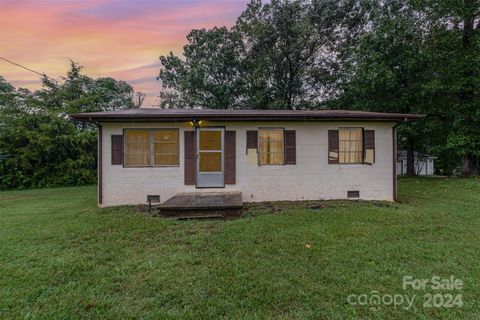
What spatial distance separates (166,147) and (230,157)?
1830 mm

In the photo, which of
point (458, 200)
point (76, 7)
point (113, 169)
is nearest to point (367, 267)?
point (458, 200)

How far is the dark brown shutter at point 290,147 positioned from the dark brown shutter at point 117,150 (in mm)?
4604

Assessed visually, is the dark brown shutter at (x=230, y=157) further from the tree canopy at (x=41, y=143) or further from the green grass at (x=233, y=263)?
the tree canopy at (x=41, y=143)

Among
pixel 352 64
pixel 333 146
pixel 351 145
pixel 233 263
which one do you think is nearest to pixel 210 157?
pixel 333 146

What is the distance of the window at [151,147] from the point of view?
21.5 feet

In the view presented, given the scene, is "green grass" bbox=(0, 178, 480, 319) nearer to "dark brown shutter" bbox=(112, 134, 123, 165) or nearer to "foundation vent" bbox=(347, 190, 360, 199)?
"foundation vent" bbox=(347, 190, 360, 199)

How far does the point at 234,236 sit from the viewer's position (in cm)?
391

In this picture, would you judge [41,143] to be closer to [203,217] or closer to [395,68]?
[203,217]

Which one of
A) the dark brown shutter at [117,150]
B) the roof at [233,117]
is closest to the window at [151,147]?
the dark brown shutter at [117,150]

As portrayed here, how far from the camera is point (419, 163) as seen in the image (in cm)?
2177

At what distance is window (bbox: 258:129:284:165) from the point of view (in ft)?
22.1

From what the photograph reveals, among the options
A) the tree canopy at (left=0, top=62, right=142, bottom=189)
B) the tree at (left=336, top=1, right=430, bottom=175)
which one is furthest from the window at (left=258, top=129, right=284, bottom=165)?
the tree canopy at (left=0, top=62, right=142, bottom=189)

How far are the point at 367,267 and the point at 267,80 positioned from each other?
14.6 meters

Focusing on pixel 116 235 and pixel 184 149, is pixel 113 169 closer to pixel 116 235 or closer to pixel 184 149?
pixel 184 149
